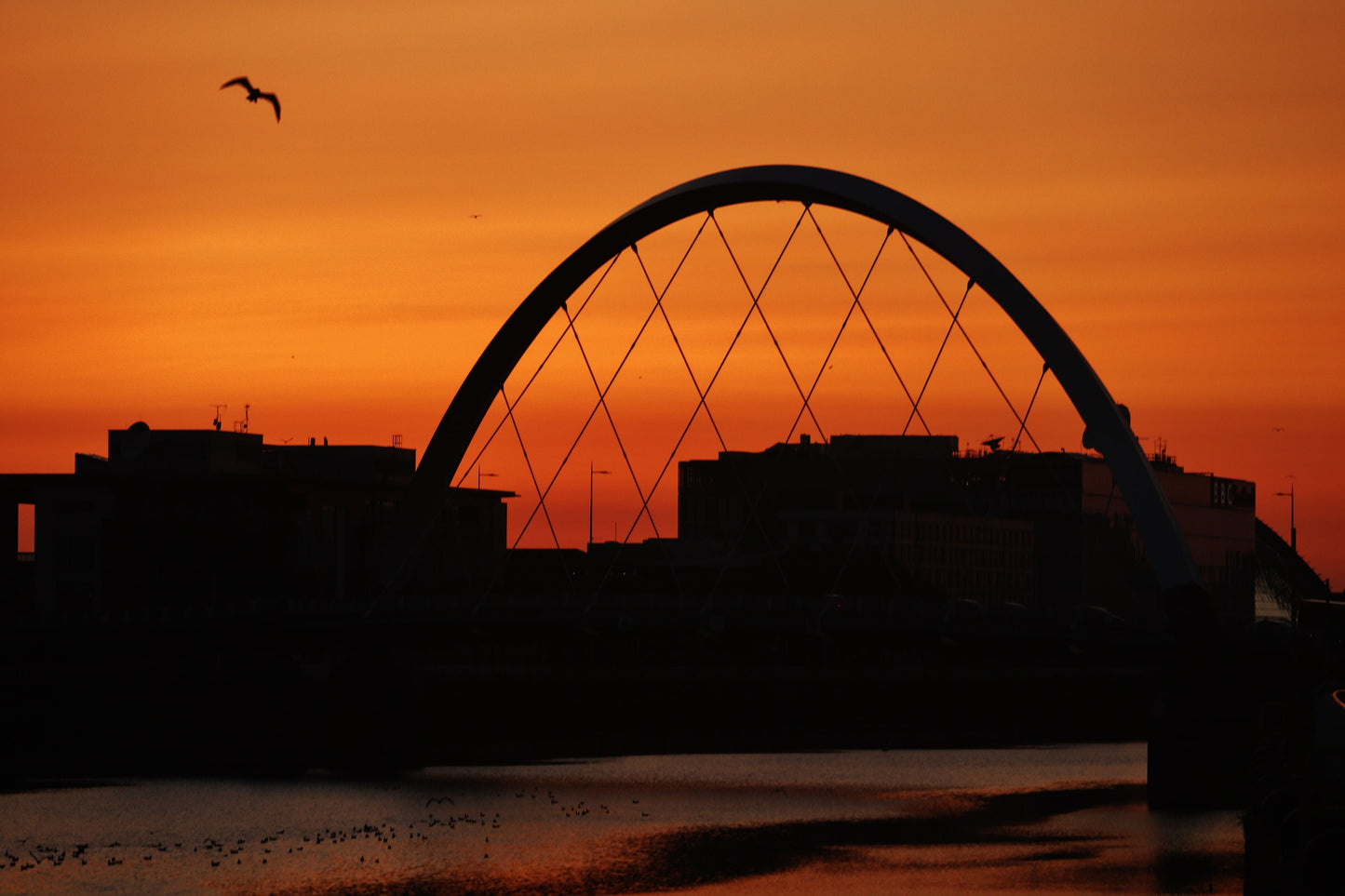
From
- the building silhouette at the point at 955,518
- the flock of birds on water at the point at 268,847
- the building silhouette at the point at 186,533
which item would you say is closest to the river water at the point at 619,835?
the flock of birds on water at the point at 268,847

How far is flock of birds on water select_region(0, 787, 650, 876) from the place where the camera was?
161 feet

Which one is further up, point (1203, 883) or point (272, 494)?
point (272, 494)

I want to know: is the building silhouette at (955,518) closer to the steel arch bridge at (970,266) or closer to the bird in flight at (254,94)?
the steel arch bridge at (970,266)

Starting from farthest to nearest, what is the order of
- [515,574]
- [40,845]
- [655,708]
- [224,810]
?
[515,574] → [655,708] → [224,810] → [40,845]

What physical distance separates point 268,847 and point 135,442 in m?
79.8

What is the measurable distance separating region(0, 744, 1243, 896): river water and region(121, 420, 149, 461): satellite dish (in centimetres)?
5626

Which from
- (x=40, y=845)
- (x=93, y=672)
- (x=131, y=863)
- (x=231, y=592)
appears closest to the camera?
(x=131, y=863)

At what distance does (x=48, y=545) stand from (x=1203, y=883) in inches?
3526

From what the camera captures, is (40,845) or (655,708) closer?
(40,845)

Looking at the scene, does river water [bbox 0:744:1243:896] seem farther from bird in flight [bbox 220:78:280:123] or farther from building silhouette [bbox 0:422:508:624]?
building silhouette [bbox 0:422:508:624]

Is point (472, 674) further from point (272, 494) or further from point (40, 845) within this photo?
point (40, 845)

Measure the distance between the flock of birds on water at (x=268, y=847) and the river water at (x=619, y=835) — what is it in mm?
107

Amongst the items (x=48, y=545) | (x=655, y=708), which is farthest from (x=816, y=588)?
(x=48, y=545)

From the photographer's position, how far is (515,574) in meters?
143
